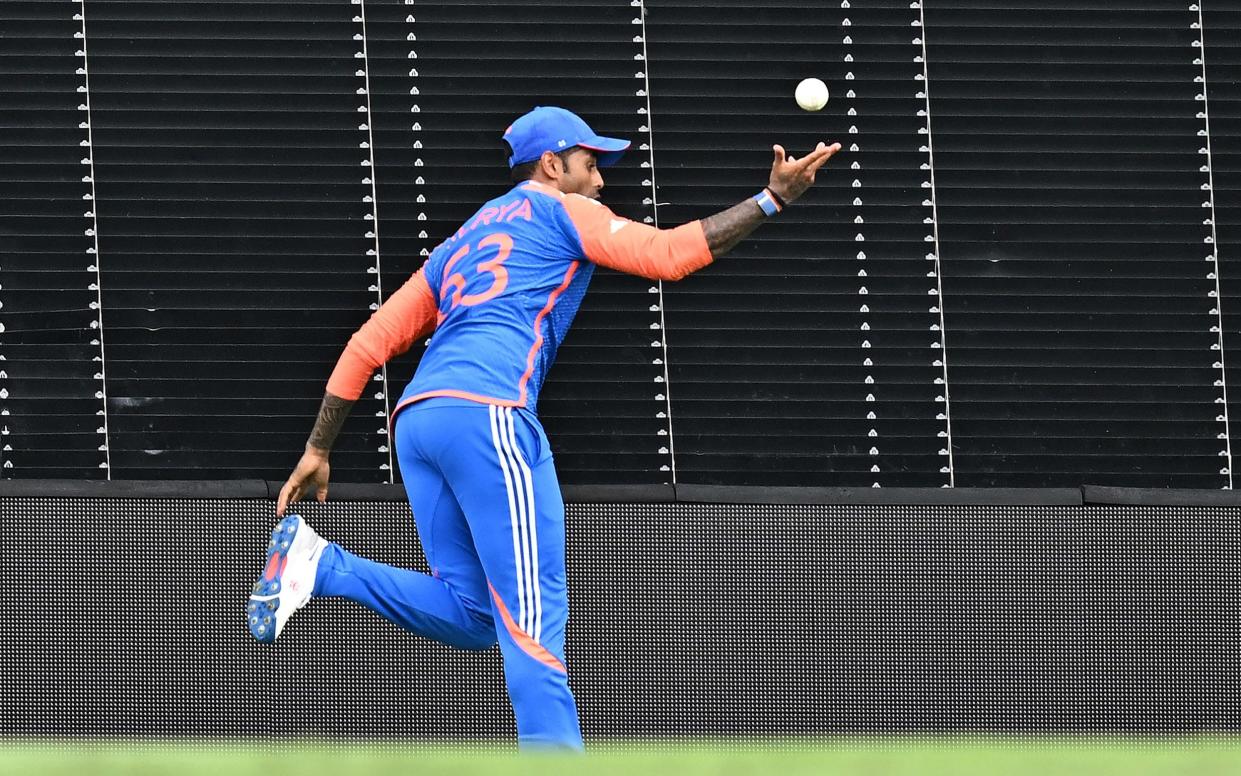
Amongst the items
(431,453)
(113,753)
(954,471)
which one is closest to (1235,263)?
(954,471)

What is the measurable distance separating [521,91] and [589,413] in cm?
87

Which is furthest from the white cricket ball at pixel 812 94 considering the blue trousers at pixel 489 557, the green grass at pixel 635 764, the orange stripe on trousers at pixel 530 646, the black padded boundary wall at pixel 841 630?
the green grass at pixel 635 764

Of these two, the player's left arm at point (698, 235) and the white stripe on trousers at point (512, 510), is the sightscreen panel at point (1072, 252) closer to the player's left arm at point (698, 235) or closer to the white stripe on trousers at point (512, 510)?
the player's left arm at point (698, 235)

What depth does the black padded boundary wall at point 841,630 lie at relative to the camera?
5414 millimetres

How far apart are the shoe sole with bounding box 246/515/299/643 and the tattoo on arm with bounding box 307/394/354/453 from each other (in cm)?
29

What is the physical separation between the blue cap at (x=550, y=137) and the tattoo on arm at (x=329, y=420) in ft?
2.20

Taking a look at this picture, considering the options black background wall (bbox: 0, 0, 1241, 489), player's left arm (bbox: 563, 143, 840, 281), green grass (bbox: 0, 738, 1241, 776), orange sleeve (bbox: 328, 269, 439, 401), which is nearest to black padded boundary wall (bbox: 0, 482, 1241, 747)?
black background wall (bbox: 0, 0, 1241, 489)

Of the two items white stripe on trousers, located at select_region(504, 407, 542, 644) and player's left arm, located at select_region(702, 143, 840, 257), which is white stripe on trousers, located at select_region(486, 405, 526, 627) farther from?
player's left arm, located at select_region(702, 143, 840, 257)

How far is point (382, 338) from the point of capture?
470cm

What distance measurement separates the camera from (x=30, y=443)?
5.41 m

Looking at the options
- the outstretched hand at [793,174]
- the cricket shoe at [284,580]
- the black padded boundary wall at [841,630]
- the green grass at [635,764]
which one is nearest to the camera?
the green grass at [635,764]

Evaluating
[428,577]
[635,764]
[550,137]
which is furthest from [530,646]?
[635,764]

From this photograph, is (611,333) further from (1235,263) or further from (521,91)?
(1235,263)

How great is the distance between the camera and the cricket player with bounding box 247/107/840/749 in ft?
14.2
